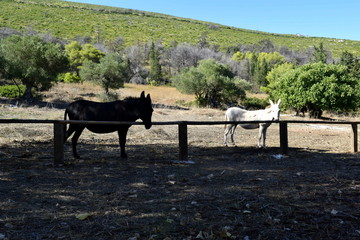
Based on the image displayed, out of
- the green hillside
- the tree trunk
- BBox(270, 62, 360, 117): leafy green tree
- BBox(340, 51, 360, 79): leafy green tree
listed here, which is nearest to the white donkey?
BBox(270, 62, 360, 117): leafy green tree

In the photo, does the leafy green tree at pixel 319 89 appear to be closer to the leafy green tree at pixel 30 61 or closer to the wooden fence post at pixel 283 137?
the wooden fence post at pixel 283 137

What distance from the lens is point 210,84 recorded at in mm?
38562

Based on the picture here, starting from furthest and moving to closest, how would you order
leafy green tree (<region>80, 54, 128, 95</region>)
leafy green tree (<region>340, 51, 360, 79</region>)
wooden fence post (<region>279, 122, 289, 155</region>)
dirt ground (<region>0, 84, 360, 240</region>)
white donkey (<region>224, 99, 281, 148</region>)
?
leafy green tree (<region>340, 51, 360, 79</region>) < leafy green tree (<region>80, 54, 128, 95</region>) < white donkey (<region>224, 99, 281, 148</region>) < wooden fence post (<region>279, 122, 289, 155</region>) < dirt ground (<region>0, 84, 360, 240</region>)

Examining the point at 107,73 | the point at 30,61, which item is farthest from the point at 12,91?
the point at 107,73

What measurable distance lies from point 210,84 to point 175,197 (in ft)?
112

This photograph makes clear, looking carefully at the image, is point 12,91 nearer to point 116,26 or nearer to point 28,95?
point 28,95

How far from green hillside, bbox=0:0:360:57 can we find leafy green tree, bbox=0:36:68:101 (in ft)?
187

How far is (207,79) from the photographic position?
38.0 meters

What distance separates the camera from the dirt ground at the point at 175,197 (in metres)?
3.60

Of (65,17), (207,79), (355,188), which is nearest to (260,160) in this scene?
(355,188)

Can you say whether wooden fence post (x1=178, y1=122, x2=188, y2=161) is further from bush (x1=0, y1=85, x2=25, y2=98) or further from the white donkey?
bush (x1=0, y1=85, x2=25, y2=98)

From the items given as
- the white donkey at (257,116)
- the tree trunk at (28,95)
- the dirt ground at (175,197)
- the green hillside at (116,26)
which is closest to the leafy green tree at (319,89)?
the white donkey at (257,116)

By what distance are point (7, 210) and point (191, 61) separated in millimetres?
76925

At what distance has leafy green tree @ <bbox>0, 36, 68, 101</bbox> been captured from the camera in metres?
27.4
